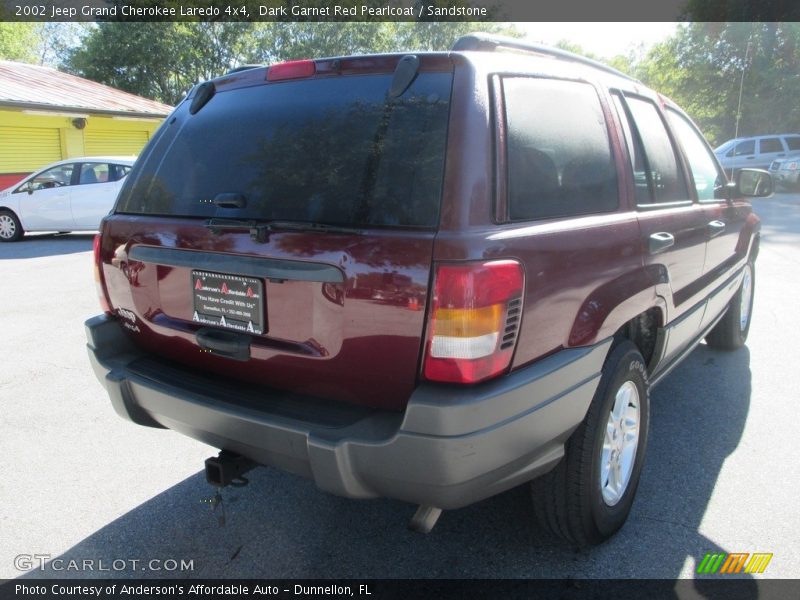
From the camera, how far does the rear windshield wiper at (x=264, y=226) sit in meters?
2.10

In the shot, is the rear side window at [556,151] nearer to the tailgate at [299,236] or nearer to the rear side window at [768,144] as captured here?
the tailgate at [299,236]

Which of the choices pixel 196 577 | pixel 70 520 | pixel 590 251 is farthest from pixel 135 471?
pixel 590 251

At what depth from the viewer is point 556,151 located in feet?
7.83

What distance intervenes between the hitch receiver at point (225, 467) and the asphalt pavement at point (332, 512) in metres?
0.41

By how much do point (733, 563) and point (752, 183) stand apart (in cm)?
282

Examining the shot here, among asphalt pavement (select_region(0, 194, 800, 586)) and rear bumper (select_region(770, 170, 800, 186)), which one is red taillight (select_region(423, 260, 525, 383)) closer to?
asphalt pavement (select_region(0, 194, 800, 586))

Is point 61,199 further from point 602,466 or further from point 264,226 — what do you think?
point 602,466

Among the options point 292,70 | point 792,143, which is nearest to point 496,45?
point 292,70

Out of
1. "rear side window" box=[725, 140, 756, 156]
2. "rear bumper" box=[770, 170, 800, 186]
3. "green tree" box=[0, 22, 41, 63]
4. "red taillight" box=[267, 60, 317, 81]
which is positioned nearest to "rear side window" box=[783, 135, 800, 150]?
"rear side window" box=[725, 140, 756, 156]

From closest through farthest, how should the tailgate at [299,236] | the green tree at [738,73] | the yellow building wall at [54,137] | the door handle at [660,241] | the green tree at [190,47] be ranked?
the tailgate at [299,236]
the door handle at [660,241]
the yellow building wall at [54,137]
the green tree at [738,73]
the green tree at [190,47]

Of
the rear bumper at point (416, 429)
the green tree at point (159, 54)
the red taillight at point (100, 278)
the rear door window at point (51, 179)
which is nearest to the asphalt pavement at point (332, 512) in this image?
the rear bumper at point (416, 429)

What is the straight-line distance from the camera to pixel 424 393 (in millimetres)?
1935

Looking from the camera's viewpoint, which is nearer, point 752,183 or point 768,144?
point 752,183

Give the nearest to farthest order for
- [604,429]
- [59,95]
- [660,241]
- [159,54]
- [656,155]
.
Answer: [604,429]
[660,241]
[656,155]
[59,95]
[159,54]
